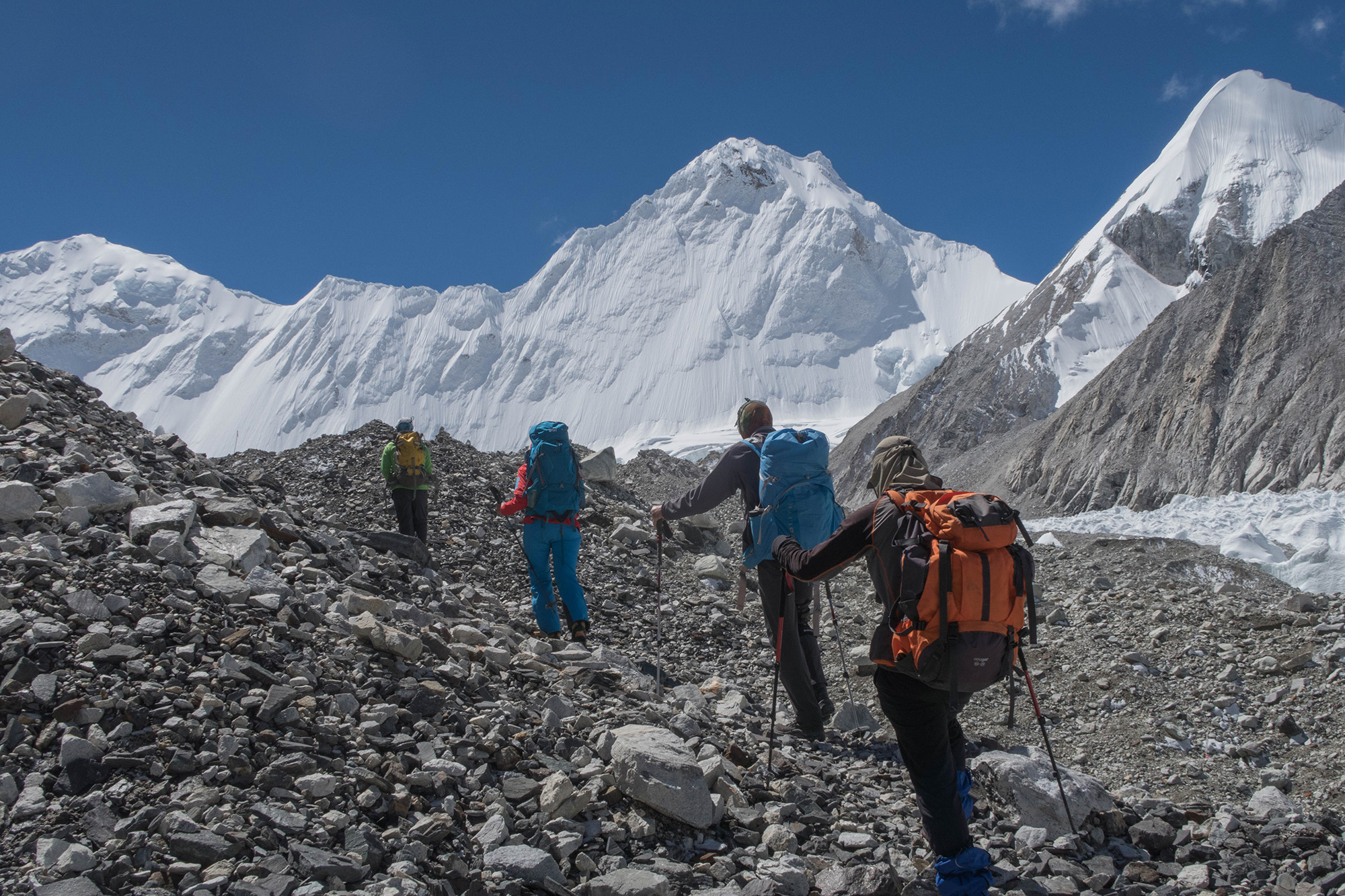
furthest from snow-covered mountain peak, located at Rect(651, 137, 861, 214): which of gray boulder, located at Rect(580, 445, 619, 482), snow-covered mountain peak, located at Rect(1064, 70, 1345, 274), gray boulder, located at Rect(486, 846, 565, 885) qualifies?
gray boulder, located at Rect(486, 846, 565, 885)

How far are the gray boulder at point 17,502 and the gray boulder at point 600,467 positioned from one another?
32.0 ft

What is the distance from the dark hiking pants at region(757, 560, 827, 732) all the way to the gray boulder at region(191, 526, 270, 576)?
11.1 ft

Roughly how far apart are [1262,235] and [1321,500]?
55217mm

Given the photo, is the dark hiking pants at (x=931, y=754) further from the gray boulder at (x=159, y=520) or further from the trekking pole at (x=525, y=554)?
the gray boulder at (x=159, y=520)

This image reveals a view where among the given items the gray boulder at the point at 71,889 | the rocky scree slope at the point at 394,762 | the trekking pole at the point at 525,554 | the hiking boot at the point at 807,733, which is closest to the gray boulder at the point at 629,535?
the trekking pole at the point at 525,554

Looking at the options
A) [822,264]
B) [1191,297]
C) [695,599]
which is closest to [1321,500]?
[695,599]

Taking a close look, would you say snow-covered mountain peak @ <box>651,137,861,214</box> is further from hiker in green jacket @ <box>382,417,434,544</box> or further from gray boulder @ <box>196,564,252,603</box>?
gray boulder @ <box>196,564,252,603</box>

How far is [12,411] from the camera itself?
19.1 feet

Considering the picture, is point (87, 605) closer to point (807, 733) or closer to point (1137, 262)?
point (807, 733)

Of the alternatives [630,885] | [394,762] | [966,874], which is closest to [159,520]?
[394,762]

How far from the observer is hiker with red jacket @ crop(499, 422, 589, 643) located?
683cm

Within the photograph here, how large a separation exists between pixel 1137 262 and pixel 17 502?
3022 inches

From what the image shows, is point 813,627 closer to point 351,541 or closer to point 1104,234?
point 351,541

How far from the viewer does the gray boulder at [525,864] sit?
325 cm
